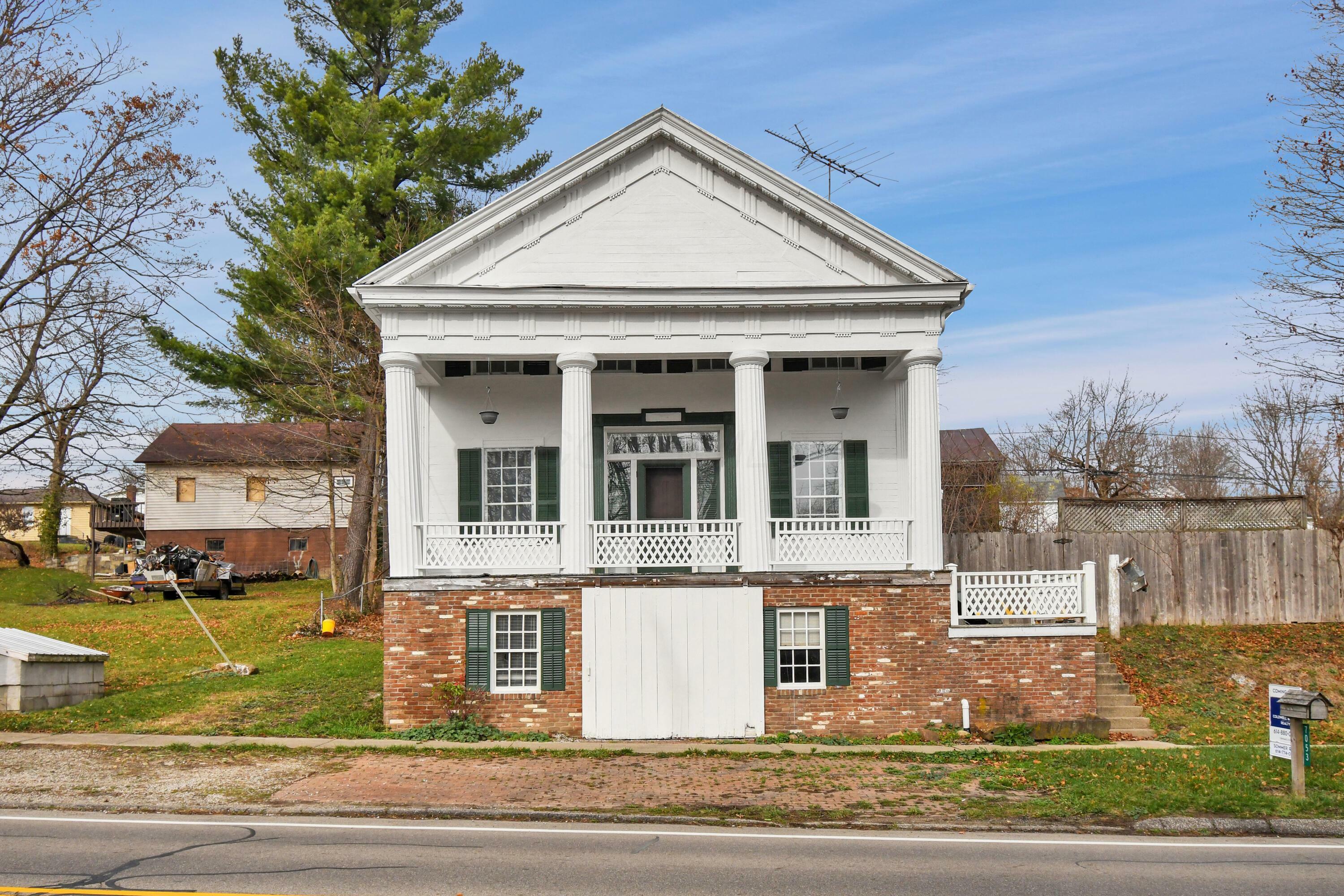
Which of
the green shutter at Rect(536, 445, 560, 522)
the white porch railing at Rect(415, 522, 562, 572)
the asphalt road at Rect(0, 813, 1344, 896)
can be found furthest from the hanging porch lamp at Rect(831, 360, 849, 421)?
the asphalt road at Rect(0, 813, 1344, 896)

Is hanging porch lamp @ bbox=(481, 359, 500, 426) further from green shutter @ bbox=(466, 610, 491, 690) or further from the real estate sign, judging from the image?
the real estate sign

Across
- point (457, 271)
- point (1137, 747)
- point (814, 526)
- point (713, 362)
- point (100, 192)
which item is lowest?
point (1137, 747)

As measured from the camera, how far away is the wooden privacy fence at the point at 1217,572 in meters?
21.3

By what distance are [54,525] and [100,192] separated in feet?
86.6

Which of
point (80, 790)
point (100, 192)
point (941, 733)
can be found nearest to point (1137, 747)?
point (941, 733)

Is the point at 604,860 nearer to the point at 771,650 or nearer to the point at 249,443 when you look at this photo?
the point at 771,650

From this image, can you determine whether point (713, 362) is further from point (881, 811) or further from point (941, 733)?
point (881, 811)

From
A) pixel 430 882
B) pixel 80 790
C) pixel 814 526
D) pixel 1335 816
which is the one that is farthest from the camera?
pixel 814 526

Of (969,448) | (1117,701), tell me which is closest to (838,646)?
(1117,701)

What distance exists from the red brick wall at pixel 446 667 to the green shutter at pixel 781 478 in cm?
451

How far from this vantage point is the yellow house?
4375 centimetres

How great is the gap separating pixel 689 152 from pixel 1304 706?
12.0 m

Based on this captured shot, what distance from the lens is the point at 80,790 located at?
11961mm

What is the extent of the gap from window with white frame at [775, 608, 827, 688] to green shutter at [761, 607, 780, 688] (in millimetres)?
61
